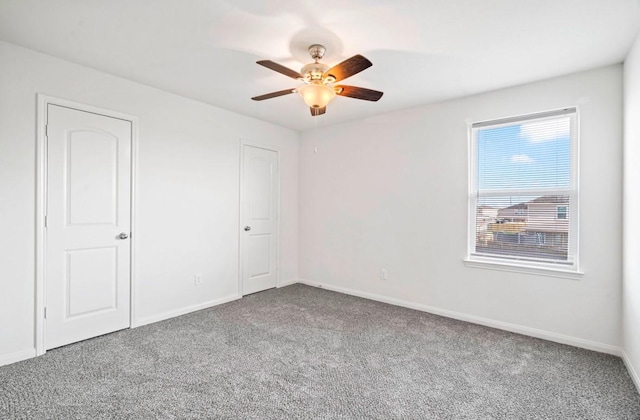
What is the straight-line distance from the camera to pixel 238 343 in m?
2.89

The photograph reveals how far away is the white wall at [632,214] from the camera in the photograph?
225 cm

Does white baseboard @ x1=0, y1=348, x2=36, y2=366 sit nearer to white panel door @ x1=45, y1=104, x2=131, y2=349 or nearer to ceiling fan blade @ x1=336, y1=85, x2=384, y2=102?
white panel door @ x1=45, y1=104, x2=131, y2=349

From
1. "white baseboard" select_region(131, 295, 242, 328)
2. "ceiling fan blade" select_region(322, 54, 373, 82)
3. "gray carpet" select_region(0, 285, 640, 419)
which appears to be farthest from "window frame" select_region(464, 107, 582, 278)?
"white baseboard" select_region(131, 295, 242, 328)

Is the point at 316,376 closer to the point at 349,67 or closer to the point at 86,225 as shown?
the point at 349,67

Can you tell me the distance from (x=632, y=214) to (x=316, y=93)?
2503 mm

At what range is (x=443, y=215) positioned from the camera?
368 centimetres

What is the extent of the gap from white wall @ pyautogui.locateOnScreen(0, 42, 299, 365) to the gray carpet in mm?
494

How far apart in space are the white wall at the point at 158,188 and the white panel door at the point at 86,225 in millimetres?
127

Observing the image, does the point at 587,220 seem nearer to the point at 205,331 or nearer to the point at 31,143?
the point at 205,331

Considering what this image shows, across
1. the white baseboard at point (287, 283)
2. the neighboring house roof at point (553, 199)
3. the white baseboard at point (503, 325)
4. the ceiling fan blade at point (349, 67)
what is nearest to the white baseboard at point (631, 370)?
the white baseboard at point (503, 325)

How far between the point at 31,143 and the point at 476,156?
4142 millimetres

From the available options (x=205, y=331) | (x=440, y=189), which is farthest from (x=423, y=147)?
(x=205, y=331)

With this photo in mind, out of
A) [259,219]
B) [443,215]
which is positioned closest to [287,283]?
[259,219]

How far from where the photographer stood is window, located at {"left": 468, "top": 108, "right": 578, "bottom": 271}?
9.76 ft
